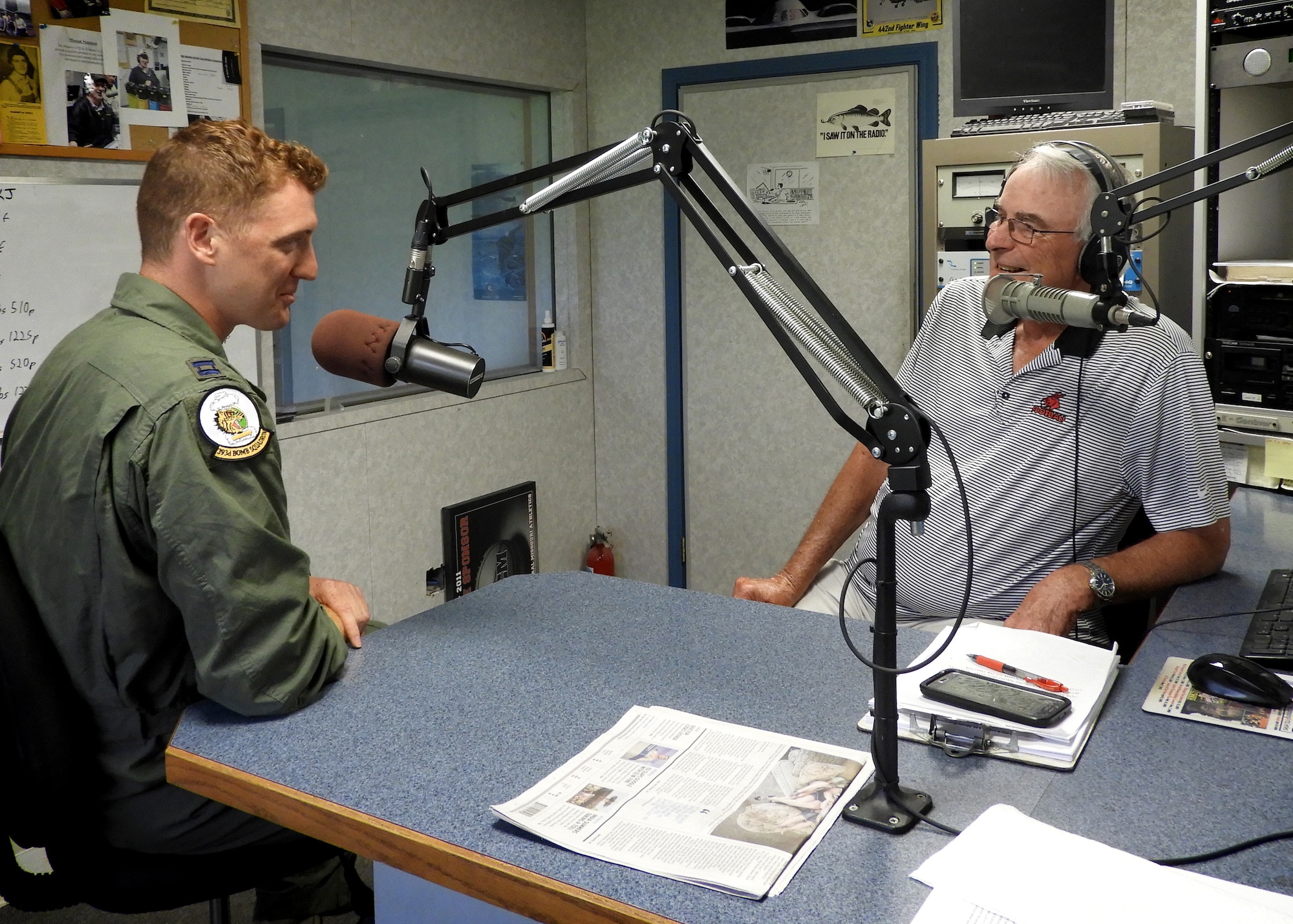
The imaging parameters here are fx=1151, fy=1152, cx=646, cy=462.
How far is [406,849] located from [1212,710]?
3.24ft

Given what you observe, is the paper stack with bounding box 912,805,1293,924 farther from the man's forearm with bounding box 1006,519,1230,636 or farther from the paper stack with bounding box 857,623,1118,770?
the man's forearm with bounding box 1006,519,1230,636

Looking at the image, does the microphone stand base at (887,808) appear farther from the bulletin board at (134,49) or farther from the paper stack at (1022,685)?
the bulletin board at (134,49)

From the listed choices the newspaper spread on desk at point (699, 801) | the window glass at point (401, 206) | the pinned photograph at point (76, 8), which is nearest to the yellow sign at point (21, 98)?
the pinned photograph at point (76, 8)

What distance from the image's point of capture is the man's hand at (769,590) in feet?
7.32

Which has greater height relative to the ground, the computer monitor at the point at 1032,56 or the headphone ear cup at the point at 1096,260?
the computer monitor at the point at 1032,56

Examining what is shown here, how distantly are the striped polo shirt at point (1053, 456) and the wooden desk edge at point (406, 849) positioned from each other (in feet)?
3.91

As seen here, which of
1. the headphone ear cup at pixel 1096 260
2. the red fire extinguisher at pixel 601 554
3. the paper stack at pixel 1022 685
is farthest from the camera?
the red fire extinguisher at pixel 601 554

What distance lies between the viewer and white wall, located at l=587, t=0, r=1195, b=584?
13.4 ft

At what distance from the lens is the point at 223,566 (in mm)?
1418

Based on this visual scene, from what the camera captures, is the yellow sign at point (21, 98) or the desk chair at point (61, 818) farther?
the yellow sign at point (21, 98)

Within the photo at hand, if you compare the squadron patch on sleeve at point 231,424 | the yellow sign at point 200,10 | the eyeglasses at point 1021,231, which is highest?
the yellow sign at point 200,10

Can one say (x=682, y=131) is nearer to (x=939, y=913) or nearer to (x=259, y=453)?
(x=259, y=453)

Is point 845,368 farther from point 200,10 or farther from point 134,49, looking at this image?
point 200,10

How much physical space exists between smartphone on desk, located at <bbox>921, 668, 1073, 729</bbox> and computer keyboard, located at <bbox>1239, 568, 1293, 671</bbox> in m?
0.41
